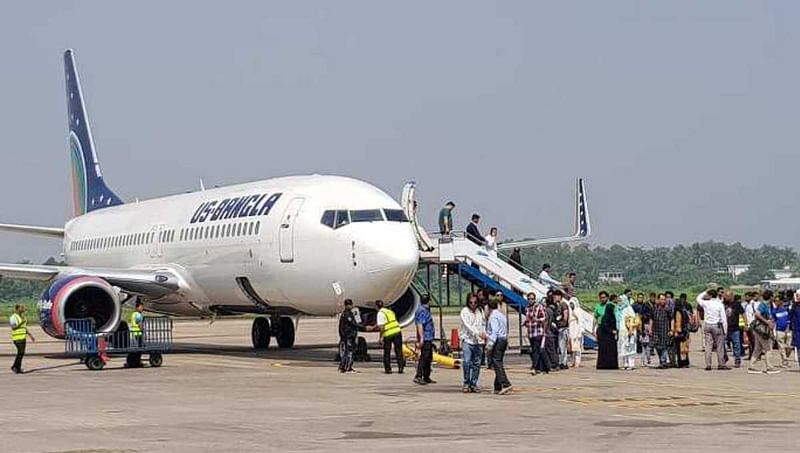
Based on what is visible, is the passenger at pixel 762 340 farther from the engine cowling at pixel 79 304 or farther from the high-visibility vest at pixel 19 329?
the high-visibility vest at pixel 19 329

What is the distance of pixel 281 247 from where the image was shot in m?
30.5

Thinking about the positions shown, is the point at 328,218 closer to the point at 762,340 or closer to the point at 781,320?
the point at 762,340

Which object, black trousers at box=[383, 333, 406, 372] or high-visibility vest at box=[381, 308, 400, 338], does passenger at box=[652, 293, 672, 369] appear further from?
high-visibility vest at box=[381, 308, 400, 338]

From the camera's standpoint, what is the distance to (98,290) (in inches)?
1305

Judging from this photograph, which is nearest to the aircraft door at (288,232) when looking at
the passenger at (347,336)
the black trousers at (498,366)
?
the passenger at (347,336)

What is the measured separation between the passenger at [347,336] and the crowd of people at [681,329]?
497 cm

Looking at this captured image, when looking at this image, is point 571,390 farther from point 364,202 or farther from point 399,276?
point 364,202

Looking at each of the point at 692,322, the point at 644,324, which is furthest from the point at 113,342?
the point at 692,322

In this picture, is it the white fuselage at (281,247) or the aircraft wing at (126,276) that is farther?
the aircraft wing at (126,276)

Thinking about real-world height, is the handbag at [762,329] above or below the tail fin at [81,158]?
below

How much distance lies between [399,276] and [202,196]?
10.6 meters

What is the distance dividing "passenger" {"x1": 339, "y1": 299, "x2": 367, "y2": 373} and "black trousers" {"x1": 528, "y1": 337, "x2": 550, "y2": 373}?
11.6ft

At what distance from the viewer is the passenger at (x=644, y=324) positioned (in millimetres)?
29344

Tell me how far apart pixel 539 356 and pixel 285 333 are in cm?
1235
